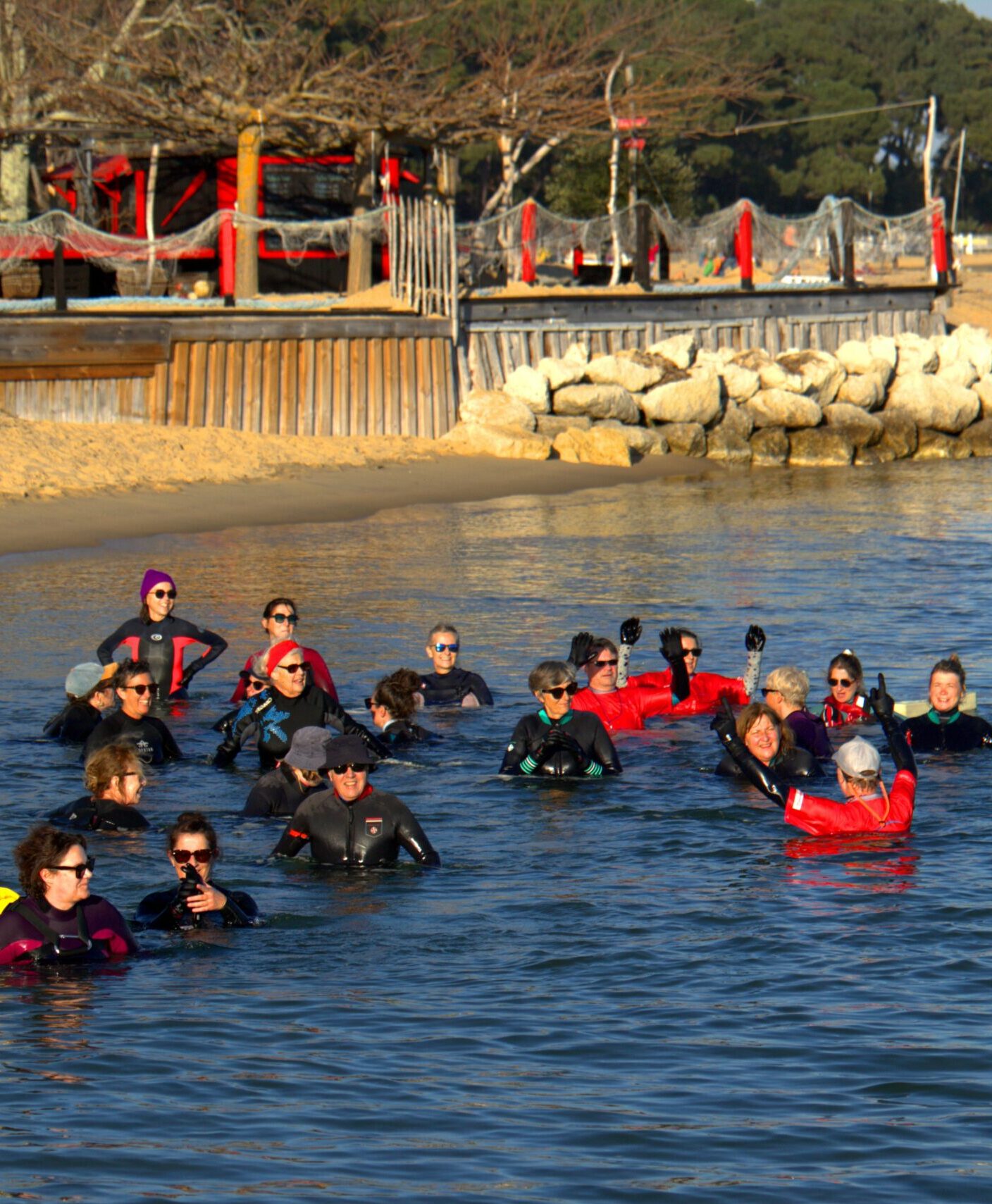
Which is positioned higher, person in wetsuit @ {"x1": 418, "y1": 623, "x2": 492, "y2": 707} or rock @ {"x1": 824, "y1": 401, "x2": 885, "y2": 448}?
rock @ {"x1": 824, "y1": 401, "x2": 885, "y2": 448}

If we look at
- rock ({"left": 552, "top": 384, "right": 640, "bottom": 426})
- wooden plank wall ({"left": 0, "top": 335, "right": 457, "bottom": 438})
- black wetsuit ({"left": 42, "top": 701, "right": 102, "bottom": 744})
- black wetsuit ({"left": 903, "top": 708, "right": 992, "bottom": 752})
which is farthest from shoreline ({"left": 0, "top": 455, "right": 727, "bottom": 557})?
black wetsuit ({"left": 903, "top": 708, "right": 992, "bottom": 752})

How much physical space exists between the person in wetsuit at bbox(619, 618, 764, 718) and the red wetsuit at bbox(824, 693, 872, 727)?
1.95ft

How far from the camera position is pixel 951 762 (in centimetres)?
1405

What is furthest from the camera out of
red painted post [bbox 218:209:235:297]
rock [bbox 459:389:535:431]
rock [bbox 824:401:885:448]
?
rock [bbox 824:401:885:448]

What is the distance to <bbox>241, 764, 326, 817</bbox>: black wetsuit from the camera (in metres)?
12.3

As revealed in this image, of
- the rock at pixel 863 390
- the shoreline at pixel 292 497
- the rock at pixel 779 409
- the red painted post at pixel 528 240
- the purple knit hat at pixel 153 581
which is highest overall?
the red painted post at pixel 528 240

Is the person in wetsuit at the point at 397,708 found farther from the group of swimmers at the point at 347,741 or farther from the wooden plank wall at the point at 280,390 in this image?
the wooden plank wall at the point at 280,390

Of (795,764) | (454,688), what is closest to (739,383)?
(454,688)

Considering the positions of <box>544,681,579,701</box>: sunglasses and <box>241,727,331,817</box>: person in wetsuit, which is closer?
<box>241,727,331,817</box>: person in wetsuit

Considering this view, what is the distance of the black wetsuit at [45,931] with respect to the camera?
9.43 metres

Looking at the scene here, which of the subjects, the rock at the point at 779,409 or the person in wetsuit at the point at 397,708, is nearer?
the person in wetsuit at the point at 397,708

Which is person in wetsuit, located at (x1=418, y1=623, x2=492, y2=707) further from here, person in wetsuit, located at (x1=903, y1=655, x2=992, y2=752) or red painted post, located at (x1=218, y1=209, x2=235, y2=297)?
red painted post, located at (x1=218, y1=209, x2=235, y2=297)

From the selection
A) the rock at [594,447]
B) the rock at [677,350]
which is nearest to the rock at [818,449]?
the rock at [677,350]

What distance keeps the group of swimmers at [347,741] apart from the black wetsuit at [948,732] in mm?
12
